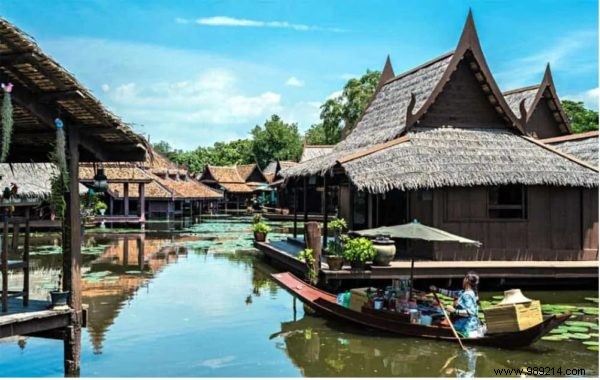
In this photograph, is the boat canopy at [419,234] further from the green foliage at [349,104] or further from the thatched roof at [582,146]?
the green foliage at [349,104]

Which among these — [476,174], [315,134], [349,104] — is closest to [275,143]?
[315,134]

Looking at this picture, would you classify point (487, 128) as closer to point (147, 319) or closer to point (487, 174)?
point (487, 174)

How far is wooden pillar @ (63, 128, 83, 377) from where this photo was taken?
8.00 metres

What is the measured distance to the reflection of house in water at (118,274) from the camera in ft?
38.9

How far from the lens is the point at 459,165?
50.8 feet

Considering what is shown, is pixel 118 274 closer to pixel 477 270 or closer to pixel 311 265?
pixel 311 265

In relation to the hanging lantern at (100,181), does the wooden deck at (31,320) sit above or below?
below

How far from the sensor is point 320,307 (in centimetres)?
1167

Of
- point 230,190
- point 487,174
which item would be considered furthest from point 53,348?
point 230,190

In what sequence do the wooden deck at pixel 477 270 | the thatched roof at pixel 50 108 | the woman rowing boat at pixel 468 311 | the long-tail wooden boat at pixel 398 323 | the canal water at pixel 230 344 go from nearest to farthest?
the thatched roof at pixel 50 108 → the canal water at pixel 230 344 → the long-tail wooden boat at pixel 398 323 → the woman rowing boat at pixel 468 311 → the wooden deck at pixel 477 270

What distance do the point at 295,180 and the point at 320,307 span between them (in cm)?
941

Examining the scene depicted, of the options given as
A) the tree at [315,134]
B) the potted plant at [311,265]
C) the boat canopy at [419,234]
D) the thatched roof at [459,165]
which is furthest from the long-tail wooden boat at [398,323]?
the tree at [315,134]

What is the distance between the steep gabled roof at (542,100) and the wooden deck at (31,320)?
821 inches

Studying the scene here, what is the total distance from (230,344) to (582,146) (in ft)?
42.7
